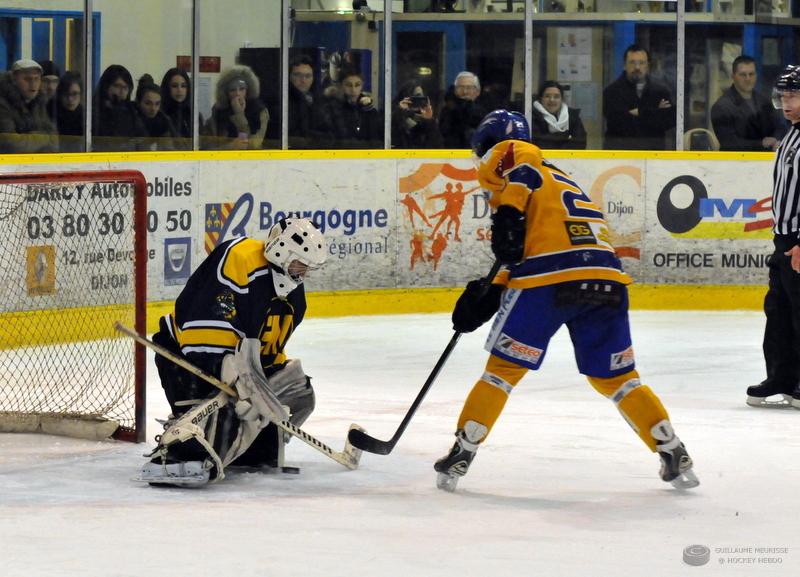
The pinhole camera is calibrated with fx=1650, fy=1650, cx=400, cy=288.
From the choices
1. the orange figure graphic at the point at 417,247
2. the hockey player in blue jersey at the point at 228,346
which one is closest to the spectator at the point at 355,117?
the orange figure graphic at the point at 417,247

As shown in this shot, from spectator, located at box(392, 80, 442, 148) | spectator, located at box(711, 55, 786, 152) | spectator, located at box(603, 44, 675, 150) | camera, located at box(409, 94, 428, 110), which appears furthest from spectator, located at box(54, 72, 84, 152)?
spectator, located at box(711, 55, 786, 152)

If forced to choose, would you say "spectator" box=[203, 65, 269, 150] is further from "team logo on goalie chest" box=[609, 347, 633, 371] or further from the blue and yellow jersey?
"team logo on goalie chest" box=[609, 347, 633, 371]

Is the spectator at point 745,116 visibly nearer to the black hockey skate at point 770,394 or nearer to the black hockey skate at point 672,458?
the black hockey skate at point 770,394

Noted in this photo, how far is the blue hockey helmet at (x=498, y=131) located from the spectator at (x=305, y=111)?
14.7 feet

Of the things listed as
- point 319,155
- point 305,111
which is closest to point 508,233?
point 319,155

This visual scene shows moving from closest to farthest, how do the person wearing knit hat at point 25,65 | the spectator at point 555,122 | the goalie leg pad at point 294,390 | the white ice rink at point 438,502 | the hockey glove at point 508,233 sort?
the white ice rink at point 438,502, the hockey glove at point 508,233, the goalie leg pad at point 294,390, the person wearing knit hat at point 25,65, the spectator at point 555,122

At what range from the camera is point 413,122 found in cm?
953

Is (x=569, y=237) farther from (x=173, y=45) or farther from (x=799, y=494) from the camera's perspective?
(x=173, y=45)

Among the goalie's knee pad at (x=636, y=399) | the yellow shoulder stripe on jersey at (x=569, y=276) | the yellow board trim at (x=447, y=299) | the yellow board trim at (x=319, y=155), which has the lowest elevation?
the yellow board trim at (x=447, y=299)

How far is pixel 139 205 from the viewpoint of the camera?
5.68m

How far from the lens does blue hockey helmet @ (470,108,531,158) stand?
482 cm

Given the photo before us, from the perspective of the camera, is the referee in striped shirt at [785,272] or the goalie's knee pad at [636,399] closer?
the goalie's knee pad at [636,399]

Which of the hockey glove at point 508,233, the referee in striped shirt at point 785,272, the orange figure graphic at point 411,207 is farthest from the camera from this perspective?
the orange figure graphic at point 411,207

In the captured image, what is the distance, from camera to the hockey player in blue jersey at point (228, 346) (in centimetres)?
478
